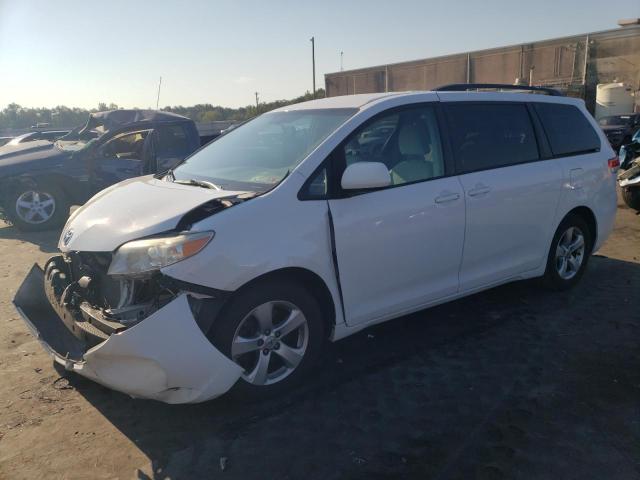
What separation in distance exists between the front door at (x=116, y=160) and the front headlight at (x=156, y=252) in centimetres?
580

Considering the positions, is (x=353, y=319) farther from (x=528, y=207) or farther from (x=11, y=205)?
(x=11, y=205)

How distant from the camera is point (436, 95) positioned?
13.9 feet

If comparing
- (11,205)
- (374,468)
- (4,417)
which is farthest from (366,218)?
(11,205)

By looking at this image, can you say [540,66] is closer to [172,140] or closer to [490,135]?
[172,140]

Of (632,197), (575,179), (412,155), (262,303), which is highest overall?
(412,155)

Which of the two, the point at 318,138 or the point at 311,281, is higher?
the point at 318,138

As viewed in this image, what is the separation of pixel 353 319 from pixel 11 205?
7531mm

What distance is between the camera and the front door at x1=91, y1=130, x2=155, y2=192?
28.4ft

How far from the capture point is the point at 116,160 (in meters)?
8.89

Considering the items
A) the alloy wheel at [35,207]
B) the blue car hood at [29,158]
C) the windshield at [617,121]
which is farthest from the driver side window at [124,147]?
the windshield at [617,121]

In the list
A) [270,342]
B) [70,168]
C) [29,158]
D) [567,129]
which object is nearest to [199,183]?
[270,342]

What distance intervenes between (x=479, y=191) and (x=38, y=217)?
303 inches

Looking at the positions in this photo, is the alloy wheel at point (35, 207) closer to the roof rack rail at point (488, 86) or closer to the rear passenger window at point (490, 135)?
the roof rack rail at point (488, 86)

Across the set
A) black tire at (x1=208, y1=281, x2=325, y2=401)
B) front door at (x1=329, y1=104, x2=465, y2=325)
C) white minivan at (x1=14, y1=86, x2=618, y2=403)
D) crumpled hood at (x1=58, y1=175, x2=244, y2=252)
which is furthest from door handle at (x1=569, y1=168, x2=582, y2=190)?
crumpled hood at (x1=58, y1=175, x2=244, y2=252)
